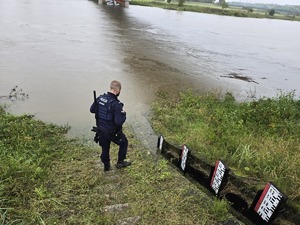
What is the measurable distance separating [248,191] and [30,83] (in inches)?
322

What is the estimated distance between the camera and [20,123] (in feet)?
20.4

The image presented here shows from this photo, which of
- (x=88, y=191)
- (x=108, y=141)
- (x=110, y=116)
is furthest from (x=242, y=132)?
(x=88, y=191)

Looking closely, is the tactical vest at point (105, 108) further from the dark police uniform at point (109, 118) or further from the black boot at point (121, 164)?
the black boot at point (121, 164)

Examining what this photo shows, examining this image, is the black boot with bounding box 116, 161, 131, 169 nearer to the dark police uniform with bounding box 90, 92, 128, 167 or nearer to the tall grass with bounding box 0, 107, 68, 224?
the dark police uniform with bounding box 90, 92, 128, 167

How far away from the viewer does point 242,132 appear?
6.15 meters

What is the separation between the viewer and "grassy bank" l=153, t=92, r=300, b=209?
14.5 feet

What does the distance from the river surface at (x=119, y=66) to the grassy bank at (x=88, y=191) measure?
5.71 feet

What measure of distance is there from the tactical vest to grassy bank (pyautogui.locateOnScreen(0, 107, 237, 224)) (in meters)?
0.99

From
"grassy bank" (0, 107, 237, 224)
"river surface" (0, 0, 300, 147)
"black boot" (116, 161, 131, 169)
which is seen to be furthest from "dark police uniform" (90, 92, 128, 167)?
"river surface" (0, 0, 300, 147)

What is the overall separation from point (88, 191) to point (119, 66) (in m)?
9.21

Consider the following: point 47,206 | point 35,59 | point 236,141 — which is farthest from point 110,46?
point 47,206

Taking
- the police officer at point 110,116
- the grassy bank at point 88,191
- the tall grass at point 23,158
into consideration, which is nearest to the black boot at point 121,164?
the grassy bank at point 88,191

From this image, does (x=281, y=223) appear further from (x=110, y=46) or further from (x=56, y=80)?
(x=110, y=46)

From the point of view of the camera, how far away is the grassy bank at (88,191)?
10.6 ft
